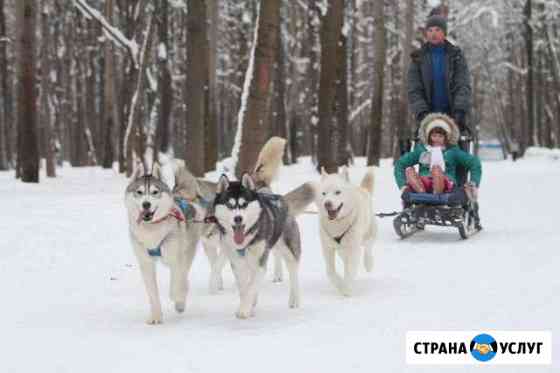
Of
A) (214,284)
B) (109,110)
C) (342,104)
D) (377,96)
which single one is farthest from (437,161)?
(109,110)

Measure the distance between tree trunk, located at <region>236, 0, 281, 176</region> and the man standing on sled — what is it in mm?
2574

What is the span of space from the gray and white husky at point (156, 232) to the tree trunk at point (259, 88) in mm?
6005

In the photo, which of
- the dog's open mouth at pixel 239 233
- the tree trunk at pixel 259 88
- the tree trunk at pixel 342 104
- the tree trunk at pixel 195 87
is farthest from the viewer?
the tree trunk at pixel 342 104

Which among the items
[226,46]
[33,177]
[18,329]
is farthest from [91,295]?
[226,46]

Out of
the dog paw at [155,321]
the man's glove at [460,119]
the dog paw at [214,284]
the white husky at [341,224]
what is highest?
the man's glove at [460,119]

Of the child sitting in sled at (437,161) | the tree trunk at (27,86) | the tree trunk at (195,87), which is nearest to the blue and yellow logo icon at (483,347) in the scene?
the child sitting in sled at (437,161)

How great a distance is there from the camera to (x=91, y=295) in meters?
6.31

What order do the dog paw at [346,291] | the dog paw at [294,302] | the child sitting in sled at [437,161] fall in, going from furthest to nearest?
the child sitting in sled at [437,161] → the dog paw at [346,291] → the dog paw at [294,302]

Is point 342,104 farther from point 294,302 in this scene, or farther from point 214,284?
point 294,302

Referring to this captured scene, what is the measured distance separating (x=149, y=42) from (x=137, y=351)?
15341 millimetres

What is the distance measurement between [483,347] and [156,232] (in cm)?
234

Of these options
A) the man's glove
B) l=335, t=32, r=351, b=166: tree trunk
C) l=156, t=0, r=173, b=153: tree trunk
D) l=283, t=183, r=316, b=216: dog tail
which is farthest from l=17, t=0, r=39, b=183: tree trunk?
l=283, t=183, r=316, b=216: dog tail

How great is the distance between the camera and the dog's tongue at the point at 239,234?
514cm

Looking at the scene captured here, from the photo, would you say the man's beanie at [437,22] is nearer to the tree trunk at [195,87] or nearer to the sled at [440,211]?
the sled at [440,211]
